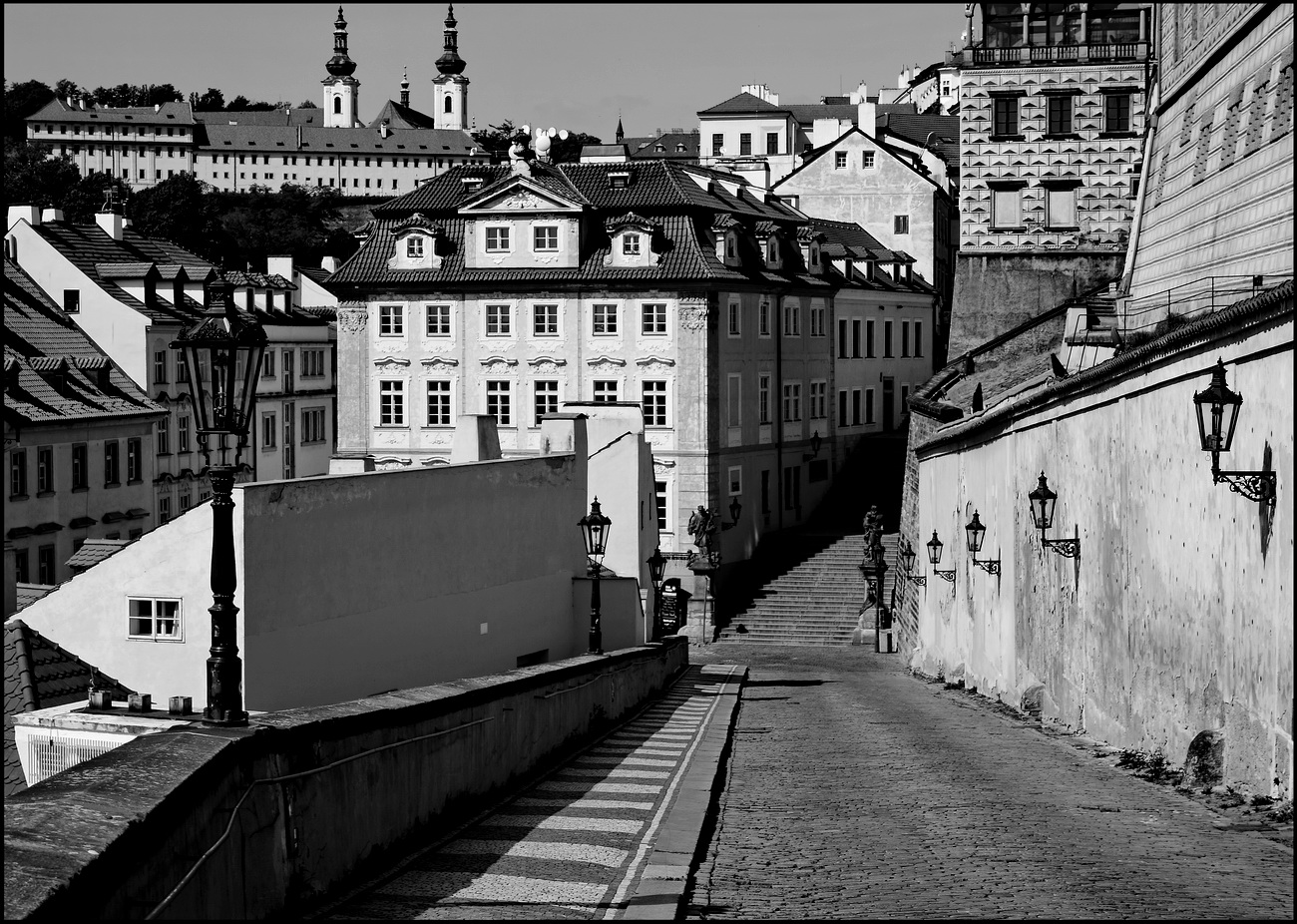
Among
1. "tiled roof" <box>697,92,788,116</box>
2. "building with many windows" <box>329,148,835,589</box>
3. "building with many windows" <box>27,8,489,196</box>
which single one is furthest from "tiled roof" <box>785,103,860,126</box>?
"building with many windows" <box>329,148,835,589</box>

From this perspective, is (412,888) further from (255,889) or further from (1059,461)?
(1059,461)

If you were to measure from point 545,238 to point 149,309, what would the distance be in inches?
508

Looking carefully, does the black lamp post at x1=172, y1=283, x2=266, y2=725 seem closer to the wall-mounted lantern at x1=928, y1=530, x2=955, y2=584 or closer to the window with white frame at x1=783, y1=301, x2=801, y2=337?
the wall-mounted lantern at x1=928, y1=530, x2=955, y2=584

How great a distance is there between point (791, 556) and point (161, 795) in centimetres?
4822

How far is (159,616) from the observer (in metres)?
20.9

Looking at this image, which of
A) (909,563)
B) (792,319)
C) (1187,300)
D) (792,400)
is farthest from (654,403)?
(1187,300)

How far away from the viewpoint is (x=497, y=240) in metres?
56.0

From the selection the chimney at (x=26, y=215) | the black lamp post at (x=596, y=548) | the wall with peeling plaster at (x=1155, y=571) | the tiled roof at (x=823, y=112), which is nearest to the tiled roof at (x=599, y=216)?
the chimney at (x=26, y=215)

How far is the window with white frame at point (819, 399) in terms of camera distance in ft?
203

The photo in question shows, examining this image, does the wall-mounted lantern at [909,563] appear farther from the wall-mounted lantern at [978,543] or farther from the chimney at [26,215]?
the chimney at [26,215]

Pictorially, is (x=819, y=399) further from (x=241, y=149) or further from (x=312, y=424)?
(x=241, y=149)

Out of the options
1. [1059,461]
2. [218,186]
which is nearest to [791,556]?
[1059,461]

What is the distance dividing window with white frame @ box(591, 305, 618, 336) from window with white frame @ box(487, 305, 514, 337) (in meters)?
2.95

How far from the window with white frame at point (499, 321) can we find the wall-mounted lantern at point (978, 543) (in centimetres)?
2956
